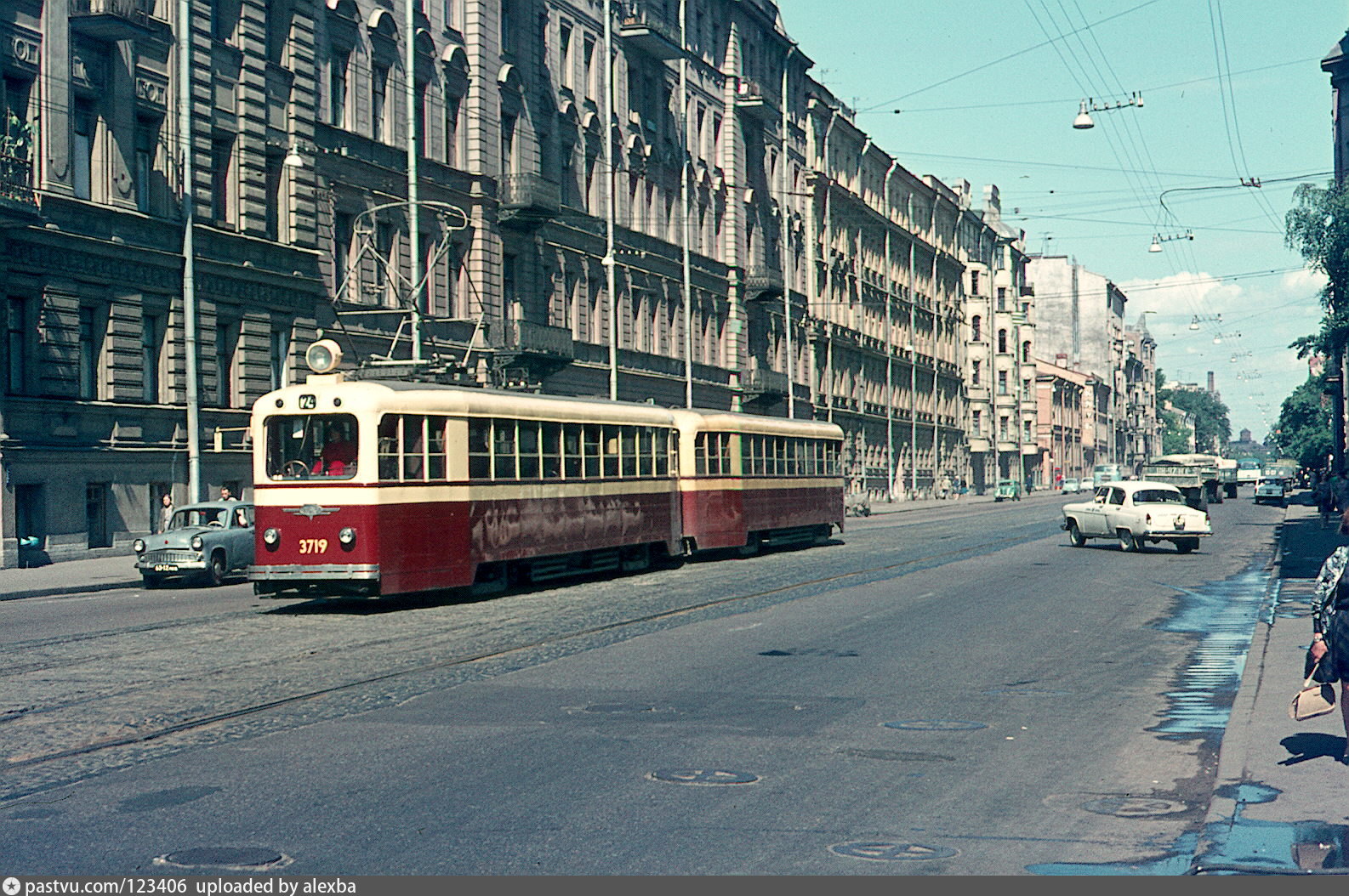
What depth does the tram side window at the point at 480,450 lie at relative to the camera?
68.1 ft

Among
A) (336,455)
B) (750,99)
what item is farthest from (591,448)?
(750,99)

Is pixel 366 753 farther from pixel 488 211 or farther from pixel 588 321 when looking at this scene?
pixel 588 321

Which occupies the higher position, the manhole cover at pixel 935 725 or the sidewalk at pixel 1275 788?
the sidewalk at pixel 1275 788

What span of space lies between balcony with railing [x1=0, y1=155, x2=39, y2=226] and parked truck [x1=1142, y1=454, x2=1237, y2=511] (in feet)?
111

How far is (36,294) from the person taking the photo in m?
29.9

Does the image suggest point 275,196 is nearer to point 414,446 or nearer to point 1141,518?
point 414,446

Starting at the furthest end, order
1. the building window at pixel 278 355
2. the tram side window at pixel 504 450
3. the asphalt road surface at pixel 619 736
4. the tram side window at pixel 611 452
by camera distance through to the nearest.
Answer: the building window at pixel 278 355 → the tram side window at pixel 611 452 → the tram side window at pixel 504 450 → the asphalt road surface at pixel 619 736

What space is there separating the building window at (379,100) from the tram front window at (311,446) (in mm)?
21574

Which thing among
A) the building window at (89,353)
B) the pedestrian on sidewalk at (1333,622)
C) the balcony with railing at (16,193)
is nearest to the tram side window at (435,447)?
the balcony with railing at (16,193)

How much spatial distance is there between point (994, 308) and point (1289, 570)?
8652 cm

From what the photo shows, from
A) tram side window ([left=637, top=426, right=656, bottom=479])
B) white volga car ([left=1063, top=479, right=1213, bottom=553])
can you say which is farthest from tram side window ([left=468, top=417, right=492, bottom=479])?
white volga car ([left=1063, top=479, right=1213, bottom=553])

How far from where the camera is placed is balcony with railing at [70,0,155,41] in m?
30.6

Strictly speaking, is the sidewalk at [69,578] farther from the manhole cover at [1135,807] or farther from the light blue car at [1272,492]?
the light blue car at [1272,492]

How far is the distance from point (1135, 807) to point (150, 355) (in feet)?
94.2
